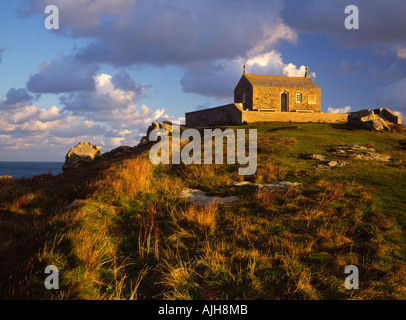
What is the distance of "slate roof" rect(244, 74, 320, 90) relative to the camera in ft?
131

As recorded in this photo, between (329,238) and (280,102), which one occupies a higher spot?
(280,102)

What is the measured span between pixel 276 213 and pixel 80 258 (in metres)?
5.67

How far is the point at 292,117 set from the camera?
110 ft

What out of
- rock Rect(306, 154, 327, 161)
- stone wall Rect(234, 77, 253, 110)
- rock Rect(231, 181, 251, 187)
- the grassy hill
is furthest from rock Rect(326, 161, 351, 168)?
stone wall Rect(234, 77, 253, 110)

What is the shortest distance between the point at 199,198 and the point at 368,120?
25861 millimetres

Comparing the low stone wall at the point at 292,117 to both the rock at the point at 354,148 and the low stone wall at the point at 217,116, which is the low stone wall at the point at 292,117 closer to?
the low stone wall at the point at 217,116

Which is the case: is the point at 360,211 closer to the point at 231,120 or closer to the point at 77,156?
the point at 77,156

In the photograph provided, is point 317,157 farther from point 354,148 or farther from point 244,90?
point 244,90

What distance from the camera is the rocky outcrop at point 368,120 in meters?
27.9

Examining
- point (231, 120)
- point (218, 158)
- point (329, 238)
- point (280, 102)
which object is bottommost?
point (329, 238)

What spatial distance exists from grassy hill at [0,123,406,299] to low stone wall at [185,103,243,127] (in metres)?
20.9
